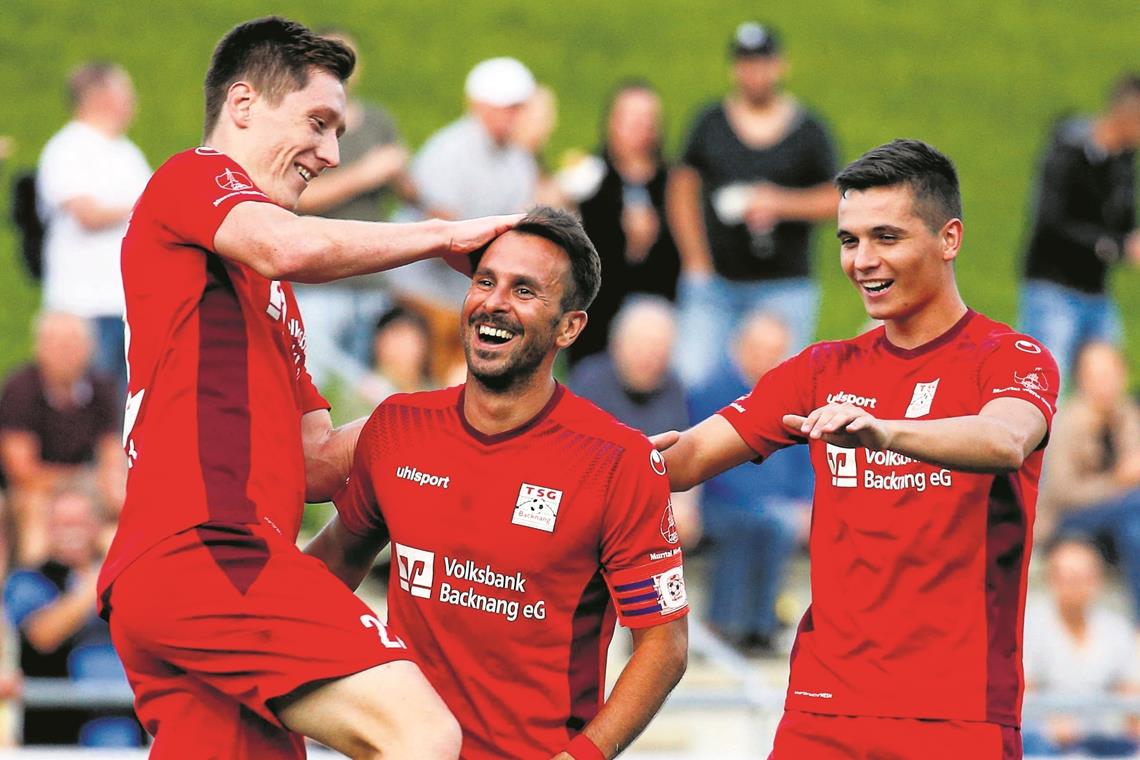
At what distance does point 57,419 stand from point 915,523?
6386 millimetres

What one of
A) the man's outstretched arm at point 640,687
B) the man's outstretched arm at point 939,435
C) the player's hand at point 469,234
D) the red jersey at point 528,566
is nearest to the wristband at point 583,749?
the man's outstretched arm at point 640,687

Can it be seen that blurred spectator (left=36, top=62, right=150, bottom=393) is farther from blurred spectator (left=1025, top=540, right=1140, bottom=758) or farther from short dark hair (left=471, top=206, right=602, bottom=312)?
short dark hair (left=471, top=206, right=602, bottom=312)

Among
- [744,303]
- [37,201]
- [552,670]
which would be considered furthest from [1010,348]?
[37,201]

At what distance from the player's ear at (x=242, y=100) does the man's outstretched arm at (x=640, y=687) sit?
1.79m

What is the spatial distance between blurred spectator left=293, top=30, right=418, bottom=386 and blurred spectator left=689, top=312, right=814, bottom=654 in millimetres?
2143

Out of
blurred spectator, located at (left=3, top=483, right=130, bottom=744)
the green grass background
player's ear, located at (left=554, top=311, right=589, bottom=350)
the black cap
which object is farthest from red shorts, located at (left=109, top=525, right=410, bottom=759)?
the green grass background

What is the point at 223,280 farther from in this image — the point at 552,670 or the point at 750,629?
the point at 750,629

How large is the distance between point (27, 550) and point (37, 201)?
2.18 metres

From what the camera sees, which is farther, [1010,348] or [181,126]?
[181,126]

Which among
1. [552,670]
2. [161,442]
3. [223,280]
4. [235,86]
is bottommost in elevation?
[552,670]

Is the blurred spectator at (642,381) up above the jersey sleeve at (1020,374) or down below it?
below

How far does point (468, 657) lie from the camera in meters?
5.03

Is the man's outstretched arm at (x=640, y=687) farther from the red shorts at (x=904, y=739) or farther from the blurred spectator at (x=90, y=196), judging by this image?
the blurred spectator at (x=90, y=196)

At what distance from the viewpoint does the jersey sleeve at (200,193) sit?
182 inches
